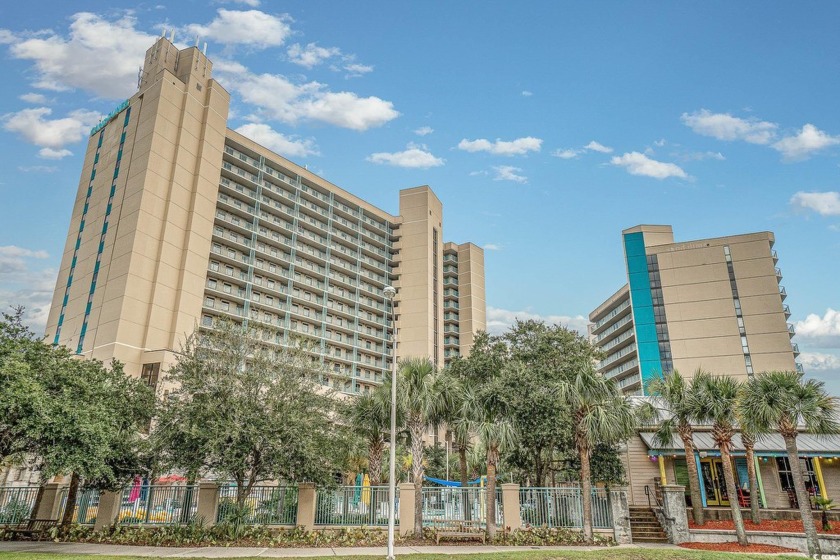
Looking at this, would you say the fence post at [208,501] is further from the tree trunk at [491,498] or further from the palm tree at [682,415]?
the palm tree at [682,415]

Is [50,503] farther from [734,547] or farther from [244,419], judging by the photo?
[734,547]

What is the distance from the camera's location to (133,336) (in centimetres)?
5397

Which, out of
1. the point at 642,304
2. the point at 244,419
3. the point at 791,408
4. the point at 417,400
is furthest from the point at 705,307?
the point at 244,419

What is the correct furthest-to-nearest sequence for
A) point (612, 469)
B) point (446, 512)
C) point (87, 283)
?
1. point (87, 283)
2. point (612, 469)
3. point (446, 512)

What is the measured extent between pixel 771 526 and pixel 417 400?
17.3 metres

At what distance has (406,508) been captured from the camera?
867 inches

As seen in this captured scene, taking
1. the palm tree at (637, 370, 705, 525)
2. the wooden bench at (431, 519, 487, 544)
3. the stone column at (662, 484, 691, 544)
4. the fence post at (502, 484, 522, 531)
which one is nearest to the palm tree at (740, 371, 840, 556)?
the palm tree at (637, 370, 705, 525)

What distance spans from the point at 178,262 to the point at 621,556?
2199 inches

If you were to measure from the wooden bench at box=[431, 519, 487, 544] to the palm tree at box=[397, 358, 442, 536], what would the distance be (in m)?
1.78

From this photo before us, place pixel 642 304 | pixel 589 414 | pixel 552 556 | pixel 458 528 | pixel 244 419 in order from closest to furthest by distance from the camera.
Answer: pixel 552 556 → pixel 244 419 → pixel 589 414 → pixel 458 528 → pixel 642 304

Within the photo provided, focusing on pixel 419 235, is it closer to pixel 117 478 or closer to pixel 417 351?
pixel 417 351

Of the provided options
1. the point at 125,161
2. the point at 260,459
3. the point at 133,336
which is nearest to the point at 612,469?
the point at 260,459

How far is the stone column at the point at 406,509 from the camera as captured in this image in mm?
21719

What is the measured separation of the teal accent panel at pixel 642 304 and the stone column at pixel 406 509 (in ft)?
202
